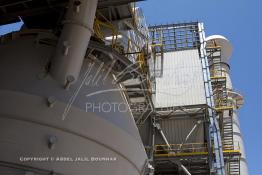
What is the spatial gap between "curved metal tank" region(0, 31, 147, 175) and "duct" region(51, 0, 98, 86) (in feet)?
1.06

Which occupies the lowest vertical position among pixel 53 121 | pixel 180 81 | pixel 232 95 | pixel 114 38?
pixel 53 121

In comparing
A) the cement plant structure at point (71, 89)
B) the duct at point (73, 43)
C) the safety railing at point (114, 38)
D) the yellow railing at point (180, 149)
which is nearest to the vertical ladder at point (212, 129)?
the yellow railing at point (180, 149)

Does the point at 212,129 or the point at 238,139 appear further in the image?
the point at 238,139

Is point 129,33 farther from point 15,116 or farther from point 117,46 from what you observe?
point 15,116

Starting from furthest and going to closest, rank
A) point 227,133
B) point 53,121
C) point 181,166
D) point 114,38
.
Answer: point 227,133 → point 181,166 → point 114,38 → point 53,121

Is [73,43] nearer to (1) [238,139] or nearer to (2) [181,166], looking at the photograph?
(2) [181,166]

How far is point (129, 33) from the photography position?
1446 cm

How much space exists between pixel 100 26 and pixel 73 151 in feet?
18.4

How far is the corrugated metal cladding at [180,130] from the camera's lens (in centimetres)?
1952

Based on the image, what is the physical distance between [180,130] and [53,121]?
1224cm

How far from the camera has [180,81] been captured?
21250 millimetres

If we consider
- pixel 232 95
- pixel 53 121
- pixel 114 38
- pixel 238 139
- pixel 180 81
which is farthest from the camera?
pixel 232 95

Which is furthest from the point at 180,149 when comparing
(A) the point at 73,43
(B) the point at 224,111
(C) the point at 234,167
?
(A) the point at 73,43

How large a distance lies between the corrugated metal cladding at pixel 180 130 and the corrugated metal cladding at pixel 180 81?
3.04 ft
